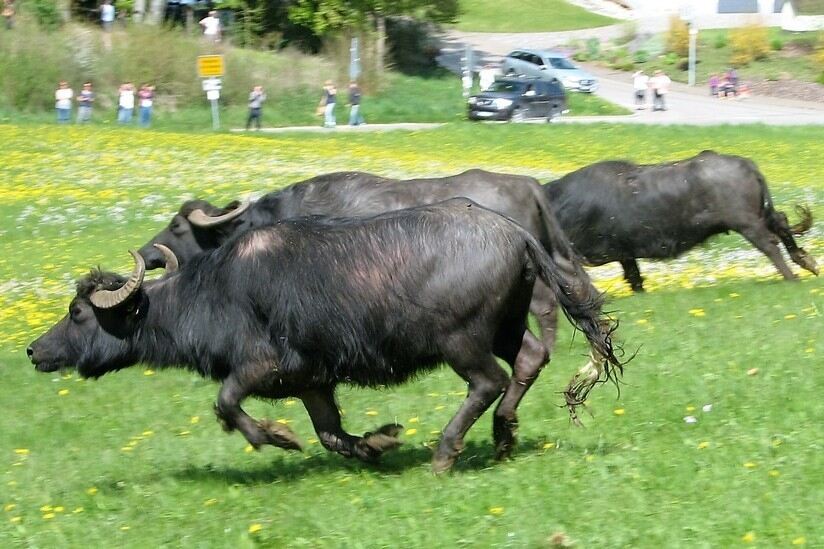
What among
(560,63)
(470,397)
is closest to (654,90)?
(560,63)

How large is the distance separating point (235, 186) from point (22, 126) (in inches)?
469

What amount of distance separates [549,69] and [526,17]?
2425 cm

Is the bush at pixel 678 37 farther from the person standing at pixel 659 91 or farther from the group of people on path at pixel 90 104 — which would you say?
the group of people on path at pixel 90 104

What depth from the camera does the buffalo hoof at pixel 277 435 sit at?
9.18 metres

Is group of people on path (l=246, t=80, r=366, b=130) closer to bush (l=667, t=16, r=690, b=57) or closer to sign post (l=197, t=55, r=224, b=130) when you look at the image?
sign post (l=197, t=55, r=224, b=130)

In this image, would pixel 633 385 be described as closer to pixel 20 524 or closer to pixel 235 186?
pixel 20 524

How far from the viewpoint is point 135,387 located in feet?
44.8

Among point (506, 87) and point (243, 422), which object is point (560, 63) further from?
point (243, 422)

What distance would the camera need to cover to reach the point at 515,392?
30.9 ft

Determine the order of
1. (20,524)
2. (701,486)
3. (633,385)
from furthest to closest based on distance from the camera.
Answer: (633,385) → (20,524) → (701,486)

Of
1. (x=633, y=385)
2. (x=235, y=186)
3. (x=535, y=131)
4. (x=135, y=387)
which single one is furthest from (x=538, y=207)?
(x=535, y=131)

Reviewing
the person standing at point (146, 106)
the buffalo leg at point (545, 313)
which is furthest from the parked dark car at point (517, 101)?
the buffalo leg at point (545, 313)

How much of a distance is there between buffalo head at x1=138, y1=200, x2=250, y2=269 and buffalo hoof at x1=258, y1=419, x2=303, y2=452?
5.89m

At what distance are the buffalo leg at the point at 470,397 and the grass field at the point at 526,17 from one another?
234ft
